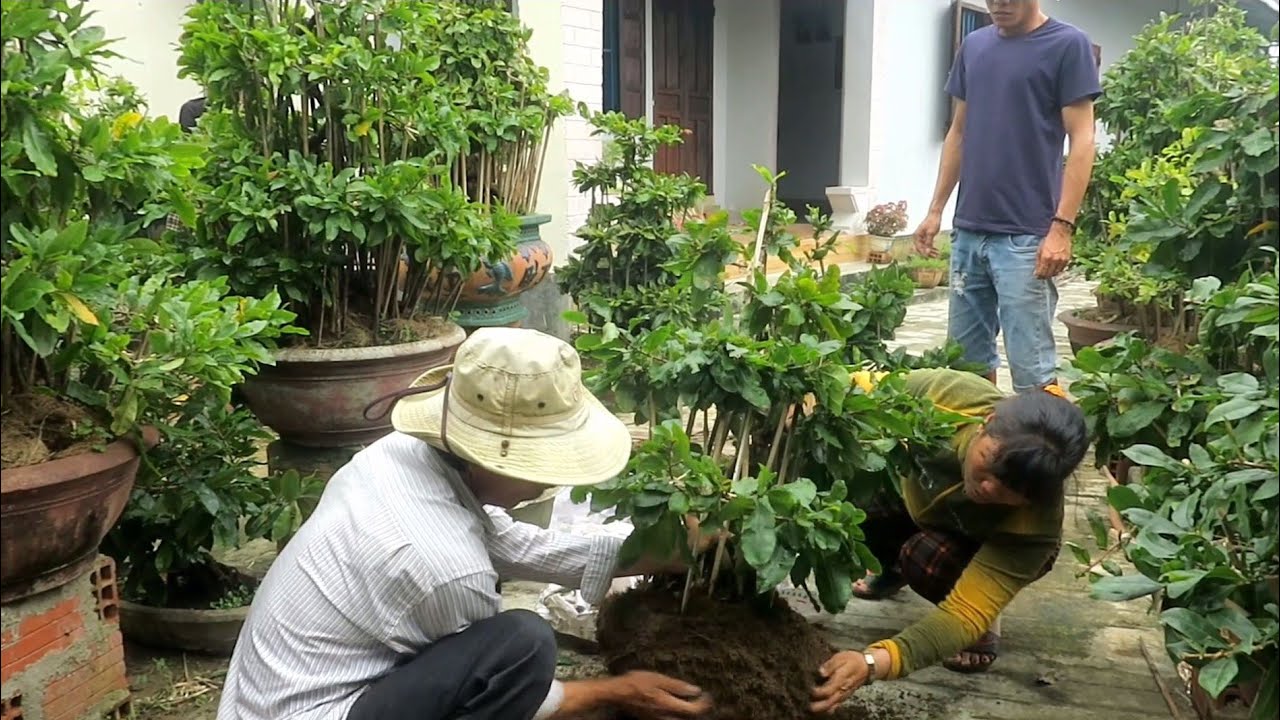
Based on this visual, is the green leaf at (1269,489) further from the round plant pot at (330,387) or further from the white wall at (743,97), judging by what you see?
the white wall at (743,97)

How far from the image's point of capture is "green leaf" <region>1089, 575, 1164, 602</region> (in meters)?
1.86

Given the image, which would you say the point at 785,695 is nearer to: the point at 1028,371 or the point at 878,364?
the point at 878,364

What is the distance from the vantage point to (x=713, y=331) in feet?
7.03

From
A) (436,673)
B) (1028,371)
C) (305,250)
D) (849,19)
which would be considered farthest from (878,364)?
(849,19)

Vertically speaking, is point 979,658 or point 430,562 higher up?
point 430,562

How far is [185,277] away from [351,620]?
6.06 ft

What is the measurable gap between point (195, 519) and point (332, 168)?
116 cm

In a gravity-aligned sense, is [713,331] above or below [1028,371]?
above

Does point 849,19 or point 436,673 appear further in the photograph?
point 849,19

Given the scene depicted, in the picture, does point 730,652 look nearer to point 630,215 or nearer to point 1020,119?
point 1020,119

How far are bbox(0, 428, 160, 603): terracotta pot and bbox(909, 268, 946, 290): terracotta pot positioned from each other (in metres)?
8.56

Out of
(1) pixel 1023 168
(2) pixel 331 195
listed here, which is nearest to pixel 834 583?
(2) pixel 331 195

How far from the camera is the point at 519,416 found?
1.83 metres

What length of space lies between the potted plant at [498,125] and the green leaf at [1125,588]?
2825 millimetres
